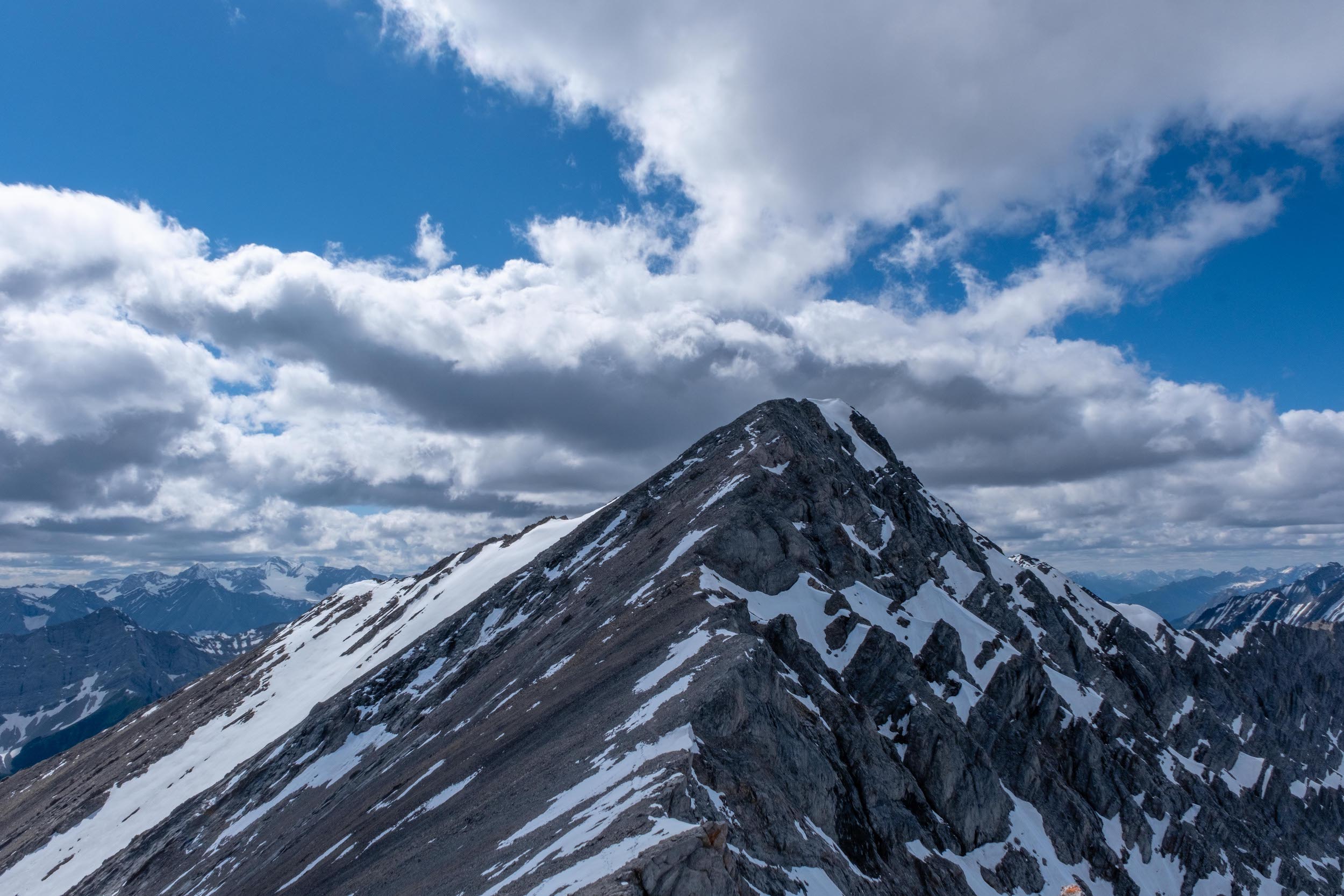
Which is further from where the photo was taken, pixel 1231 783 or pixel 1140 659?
pixel 1140 659

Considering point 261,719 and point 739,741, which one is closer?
point 739,741

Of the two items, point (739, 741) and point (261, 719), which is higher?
point (261, 719)

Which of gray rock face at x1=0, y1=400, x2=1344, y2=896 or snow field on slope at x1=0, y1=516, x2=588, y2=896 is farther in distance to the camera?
snow field on slope at x1=0, y1=516, x2=588, y2=896

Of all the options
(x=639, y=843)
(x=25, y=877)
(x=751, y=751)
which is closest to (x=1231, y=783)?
(x=751, y=751)

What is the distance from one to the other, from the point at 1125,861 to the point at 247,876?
90334mm

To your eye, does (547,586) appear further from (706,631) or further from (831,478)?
(706,631)

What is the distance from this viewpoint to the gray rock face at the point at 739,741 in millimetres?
40531

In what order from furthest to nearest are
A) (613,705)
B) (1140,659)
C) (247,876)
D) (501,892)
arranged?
(1140,659) < (247,876) < (613,705) < (501,892)

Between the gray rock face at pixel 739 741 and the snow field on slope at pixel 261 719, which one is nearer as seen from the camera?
the gray rock face at pixel 739 741

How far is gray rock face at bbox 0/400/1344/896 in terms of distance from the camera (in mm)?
40531

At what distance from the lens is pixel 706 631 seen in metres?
55.2

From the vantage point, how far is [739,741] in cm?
4234

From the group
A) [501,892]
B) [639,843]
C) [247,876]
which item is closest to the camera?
[639,843]

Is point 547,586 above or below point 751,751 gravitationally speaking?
above
